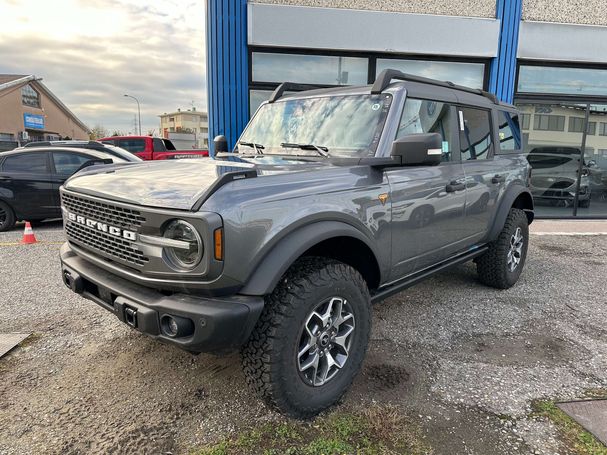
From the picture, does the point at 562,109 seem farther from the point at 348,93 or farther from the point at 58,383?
the point at 58,383

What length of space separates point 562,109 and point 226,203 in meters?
9.68

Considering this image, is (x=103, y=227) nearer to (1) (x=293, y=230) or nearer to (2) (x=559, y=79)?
(1) (x=293, y=230)

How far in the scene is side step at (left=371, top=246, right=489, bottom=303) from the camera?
3077 mm

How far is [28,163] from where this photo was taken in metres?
8.11

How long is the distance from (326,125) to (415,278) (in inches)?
53.7

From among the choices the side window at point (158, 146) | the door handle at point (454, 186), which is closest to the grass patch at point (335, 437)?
the door handle at point (454, 186)

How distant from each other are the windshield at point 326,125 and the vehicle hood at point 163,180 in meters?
0.32

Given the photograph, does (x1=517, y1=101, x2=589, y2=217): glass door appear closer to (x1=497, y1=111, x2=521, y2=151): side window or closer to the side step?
(x1=497, y1=111, x2=521, y2=151): side window

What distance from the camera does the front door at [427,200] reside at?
10.00 ft

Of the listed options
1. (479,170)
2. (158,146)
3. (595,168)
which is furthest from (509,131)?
(158,146)

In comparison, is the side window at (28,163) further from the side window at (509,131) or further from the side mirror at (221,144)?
the side window at (509,131)

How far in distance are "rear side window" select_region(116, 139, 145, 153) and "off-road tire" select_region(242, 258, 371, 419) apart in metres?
13.7

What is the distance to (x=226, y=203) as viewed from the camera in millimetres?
2061

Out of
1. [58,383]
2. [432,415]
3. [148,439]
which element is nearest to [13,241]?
[58,383]
